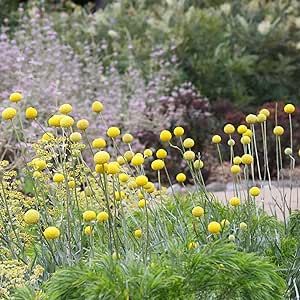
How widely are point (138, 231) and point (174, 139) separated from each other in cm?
573

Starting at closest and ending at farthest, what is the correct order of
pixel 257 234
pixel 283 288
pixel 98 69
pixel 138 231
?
pixel 283 288 < pixel 138 231 < pixel 257 234 < pixel 98 69

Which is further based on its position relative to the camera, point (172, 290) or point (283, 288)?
point (283, 288)

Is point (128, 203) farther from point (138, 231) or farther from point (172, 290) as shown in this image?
point (172, 290)

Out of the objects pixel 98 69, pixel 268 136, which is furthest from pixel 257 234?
pixel 98 69

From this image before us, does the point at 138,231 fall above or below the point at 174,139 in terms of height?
above

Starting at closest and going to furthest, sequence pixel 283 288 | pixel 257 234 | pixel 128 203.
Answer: pixel 283 288 → pixel 257 234 → pixel 128 203

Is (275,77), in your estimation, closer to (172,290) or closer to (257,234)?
(257,234)

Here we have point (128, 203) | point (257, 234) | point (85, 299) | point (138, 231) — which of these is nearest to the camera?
point (85, 299)

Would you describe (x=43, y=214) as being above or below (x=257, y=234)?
above

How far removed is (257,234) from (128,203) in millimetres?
806

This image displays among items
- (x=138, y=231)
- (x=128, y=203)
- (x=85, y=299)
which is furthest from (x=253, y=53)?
(x=85, y=299)

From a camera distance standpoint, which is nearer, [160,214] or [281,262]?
[281,262]

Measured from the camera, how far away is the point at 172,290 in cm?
284

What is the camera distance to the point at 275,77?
37.2 ft
